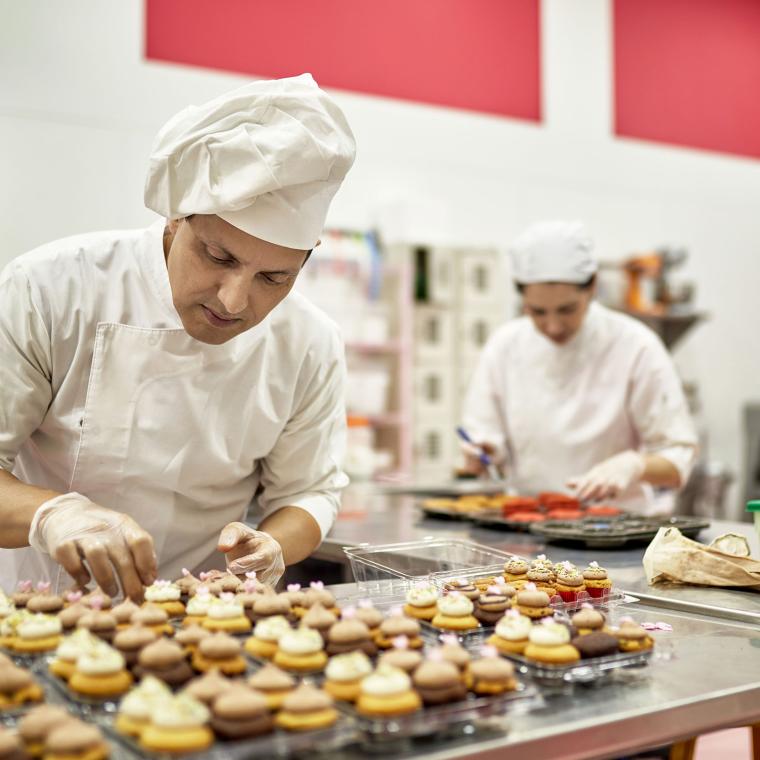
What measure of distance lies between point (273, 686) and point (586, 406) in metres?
2.33

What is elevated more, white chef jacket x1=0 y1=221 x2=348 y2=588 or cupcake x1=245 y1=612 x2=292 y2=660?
white chef jacket x1=0 y1=221 x2=348 y2=588

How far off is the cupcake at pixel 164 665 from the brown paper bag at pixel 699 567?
1.03 m

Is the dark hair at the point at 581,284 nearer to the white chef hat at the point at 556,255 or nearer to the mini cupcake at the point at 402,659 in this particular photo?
the white chef hat at the point at 556,255

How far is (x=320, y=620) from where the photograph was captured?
4.09 feet

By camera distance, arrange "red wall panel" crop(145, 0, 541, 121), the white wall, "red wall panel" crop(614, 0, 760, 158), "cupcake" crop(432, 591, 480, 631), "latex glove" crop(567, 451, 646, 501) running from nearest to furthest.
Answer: "cupcake" crop(432, 591, 480, 631) → "latex glove" crop(567, 451, 646, 501) → the white wall → "red wall panel" crop(145, 0, 541, 121) → "red wall panel" crop(614, 0, 760, 158)

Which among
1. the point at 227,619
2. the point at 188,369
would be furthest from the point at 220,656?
the point at 188,369

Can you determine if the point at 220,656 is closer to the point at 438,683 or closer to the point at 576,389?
the point at 438,683

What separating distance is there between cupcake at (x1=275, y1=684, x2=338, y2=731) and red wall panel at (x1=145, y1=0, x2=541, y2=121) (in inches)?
172

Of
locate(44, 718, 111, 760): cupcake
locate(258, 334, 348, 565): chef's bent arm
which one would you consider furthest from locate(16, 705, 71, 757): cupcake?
locate(258, 334, 348, 565): chef's bent arm

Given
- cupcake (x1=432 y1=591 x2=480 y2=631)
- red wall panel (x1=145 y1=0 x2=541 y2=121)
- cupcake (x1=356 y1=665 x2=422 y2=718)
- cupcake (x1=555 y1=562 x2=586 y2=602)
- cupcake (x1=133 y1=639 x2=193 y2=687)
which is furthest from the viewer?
red wall panel (x1=145 y1=0 x2=541 y2=121)

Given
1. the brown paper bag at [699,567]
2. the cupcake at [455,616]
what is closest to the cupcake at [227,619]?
the cupcake at [455,616]

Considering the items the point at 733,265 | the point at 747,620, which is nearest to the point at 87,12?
the point at 747,620

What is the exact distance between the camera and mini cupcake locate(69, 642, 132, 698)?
102 centimetres

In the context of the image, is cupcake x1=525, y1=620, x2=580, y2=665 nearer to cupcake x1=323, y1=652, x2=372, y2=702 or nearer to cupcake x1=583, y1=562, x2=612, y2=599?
cupcake x1=323, y1=652, x2=372, y2=702
